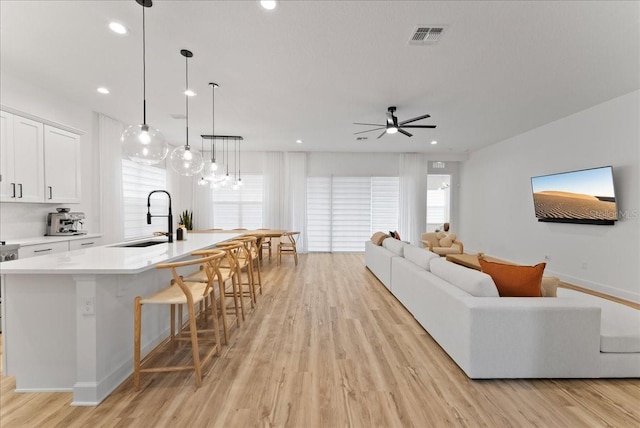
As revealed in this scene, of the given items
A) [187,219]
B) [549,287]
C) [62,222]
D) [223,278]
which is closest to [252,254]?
[223,278]

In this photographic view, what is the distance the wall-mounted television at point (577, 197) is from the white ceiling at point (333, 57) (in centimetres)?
108

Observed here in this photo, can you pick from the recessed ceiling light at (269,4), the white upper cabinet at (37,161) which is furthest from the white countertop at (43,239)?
the recessed ceiling light at (269,4)

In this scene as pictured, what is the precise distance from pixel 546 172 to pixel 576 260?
1.66 meters

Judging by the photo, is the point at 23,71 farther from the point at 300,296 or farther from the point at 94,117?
the point at 300,296

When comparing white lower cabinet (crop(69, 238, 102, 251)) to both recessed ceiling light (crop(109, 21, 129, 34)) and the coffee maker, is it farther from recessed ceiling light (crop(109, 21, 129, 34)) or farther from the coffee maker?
recessed ceiling light (crop(109, 21, 129, 34))

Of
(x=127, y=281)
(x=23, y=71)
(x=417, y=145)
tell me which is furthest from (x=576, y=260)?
(x=23, y=71)

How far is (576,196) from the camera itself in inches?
174

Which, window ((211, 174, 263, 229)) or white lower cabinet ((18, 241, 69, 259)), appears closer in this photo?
white lower cabinet ((18, 241, 69, 259))

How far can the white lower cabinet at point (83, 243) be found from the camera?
3.70 metres

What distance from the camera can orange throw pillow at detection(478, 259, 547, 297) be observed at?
2.11 m

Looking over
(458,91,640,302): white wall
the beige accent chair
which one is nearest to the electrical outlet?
the beige accent chair

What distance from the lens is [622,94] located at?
3.80 metres

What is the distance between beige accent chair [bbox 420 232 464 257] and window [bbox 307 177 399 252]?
5.05 ft

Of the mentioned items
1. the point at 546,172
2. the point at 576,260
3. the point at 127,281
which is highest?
the point at 546,172
